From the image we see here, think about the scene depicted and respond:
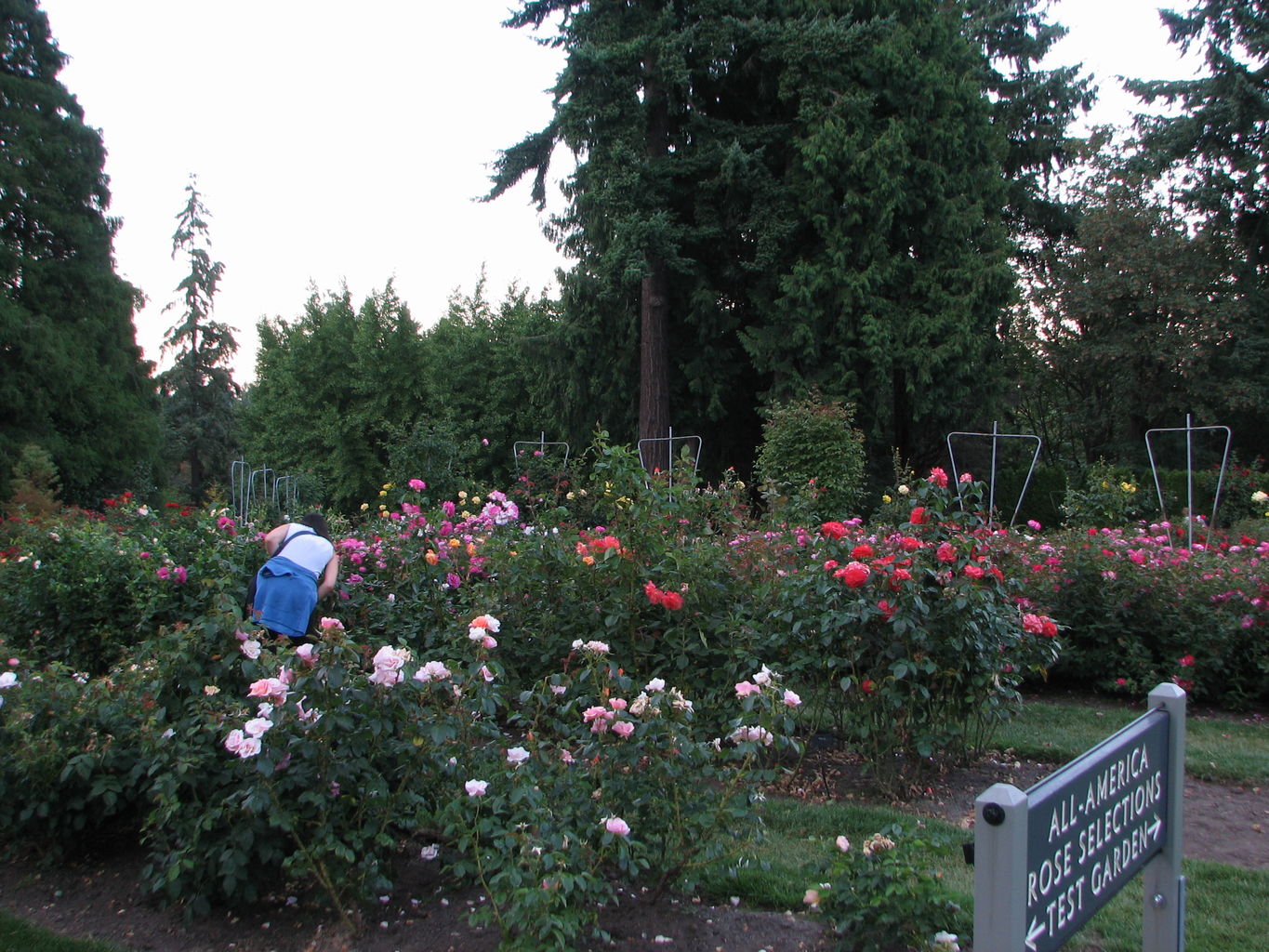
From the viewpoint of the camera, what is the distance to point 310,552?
549cm

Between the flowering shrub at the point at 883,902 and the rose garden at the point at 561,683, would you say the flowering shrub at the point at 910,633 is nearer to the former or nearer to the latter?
the rose garden at the point at 561,683

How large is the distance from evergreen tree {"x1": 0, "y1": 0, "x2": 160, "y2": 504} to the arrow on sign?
81.0ft

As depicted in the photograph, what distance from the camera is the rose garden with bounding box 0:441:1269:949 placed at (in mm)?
2834

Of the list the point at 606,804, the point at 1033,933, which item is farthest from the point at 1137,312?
the point at 1033,933

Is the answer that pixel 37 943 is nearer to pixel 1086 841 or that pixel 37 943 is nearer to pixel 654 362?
pixel 1086 841

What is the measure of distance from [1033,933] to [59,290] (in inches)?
1078

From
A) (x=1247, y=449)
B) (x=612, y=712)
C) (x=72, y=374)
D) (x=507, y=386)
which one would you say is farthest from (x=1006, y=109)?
(x=612, y=712)

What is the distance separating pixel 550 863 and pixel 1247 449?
25.0 meters

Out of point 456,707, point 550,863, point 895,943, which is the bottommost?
point 895,943

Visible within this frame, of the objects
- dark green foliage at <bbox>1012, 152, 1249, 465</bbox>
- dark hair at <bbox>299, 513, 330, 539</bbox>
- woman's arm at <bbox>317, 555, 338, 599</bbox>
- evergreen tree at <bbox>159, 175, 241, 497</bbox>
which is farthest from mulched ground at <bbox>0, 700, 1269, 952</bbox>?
evergreen tree at <bbox>159, 175, 241, 497</bbox>

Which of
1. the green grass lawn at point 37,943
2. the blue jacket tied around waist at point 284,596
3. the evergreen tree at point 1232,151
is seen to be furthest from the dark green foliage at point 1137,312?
the green grass lawn at point 37,943

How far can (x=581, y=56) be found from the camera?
17531mm

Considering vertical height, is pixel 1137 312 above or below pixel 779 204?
below

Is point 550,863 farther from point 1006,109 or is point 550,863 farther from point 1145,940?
point 1006,109
